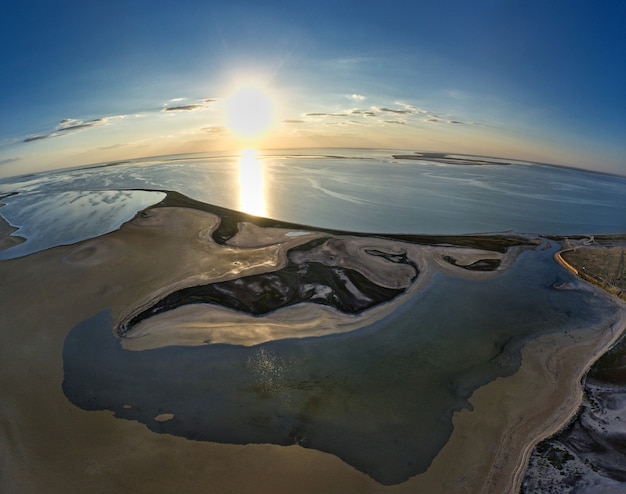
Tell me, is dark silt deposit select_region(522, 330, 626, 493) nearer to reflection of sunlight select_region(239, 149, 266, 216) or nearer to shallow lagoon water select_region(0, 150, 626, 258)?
shallow lagoon water select_region(0, 150, 626, 258)

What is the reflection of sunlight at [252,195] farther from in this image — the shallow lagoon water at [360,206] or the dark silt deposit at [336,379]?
the dark silt deposit at [336,379]

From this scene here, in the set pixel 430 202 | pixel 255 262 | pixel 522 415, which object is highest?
pixel 430 202

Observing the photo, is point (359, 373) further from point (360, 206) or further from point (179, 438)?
point (360, 206)

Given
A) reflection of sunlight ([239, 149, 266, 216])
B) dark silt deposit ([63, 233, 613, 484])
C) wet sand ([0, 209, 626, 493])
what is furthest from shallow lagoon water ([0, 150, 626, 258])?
wet sand ([0, 209, 626, 493])

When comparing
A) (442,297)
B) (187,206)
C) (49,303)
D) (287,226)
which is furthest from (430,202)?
(49,303)

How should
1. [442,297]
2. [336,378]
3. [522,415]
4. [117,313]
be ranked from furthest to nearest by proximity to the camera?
[442,297] < [117,313] < [336,378] < [522,415]

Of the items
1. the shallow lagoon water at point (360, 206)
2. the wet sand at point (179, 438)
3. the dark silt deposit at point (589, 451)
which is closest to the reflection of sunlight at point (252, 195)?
the shallow lagoon water at point (360, 206)

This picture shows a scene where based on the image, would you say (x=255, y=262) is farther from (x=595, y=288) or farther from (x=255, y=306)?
(x=595, y=288)
